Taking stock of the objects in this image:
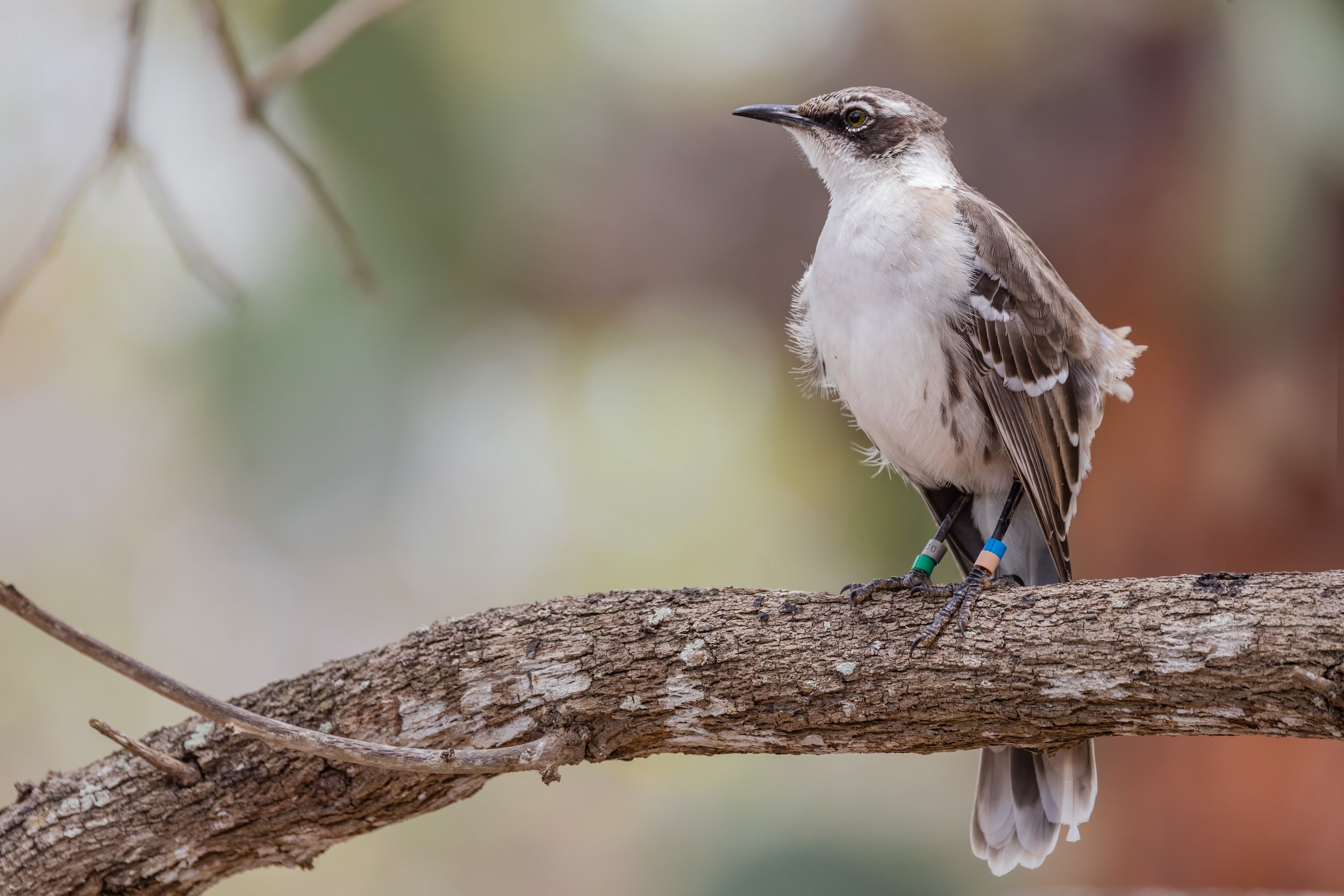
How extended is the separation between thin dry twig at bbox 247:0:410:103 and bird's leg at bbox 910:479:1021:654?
1947 mm

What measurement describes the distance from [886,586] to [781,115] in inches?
48.9

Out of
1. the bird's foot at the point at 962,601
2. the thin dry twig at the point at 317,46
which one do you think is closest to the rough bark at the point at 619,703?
the bird's foot at the point at 962,601

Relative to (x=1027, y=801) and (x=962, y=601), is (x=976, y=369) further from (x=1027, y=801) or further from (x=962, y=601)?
(x=1027, y=801)

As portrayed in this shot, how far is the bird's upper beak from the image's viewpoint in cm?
253

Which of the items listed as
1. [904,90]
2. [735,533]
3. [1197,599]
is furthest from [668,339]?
[1197,599]

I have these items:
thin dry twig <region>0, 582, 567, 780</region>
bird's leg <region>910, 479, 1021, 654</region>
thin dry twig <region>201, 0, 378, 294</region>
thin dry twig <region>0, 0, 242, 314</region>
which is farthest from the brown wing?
thin dry twig <region>0, 0, 242, 314</region>

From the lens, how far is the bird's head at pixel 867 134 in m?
2.42

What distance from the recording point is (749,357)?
16.5 ft

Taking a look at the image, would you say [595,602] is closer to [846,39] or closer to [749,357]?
[749,357]

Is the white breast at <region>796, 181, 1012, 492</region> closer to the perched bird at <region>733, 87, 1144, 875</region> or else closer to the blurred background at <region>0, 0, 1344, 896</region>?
the perched bird at <region>733, 87, 1144, 875</region>

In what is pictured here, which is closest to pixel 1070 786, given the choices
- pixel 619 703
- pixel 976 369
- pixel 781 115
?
pixel 976 369

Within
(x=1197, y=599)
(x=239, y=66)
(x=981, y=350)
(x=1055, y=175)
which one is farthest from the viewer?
(x=1055, y=175)

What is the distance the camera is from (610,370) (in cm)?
500

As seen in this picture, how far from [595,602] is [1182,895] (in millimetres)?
→ 3454
